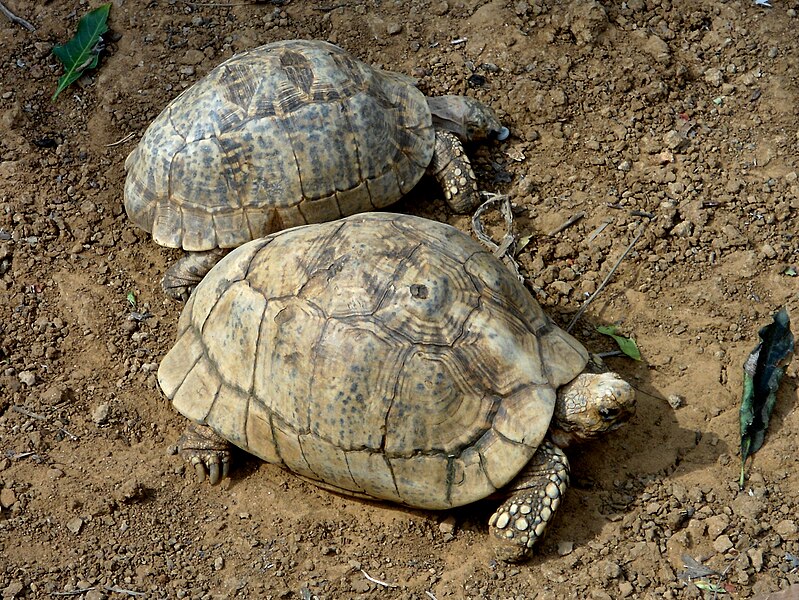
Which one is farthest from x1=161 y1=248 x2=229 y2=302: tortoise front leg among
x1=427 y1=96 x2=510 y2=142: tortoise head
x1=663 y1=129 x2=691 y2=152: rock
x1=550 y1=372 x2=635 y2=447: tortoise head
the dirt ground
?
x1=663 y1=129 x2=691 y2=152: rock

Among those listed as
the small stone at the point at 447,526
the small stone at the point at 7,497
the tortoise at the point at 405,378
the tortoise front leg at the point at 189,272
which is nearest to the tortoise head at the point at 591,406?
the tortoise at the point at 405,378

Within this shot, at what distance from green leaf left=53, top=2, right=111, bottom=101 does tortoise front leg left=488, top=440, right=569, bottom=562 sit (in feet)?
15.2

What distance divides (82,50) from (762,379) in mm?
5460

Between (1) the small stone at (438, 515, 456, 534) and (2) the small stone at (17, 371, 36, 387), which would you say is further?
(2) the small stone at (17, 371, 36, 387)

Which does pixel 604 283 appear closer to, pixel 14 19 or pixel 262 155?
pixel 262 155

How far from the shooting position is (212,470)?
4832mm

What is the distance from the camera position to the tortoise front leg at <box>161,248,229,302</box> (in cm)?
561

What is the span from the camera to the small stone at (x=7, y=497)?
468 cm

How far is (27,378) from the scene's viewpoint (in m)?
5.21

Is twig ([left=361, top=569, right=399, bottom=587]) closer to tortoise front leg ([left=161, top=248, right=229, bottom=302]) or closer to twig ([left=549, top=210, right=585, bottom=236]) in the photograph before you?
tortoise front leg ([left=161, top=248, right=229, bottom=302])

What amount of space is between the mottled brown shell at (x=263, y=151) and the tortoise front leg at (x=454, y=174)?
0.43 metres

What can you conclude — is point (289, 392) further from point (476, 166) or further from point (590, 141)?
point (590, 141)

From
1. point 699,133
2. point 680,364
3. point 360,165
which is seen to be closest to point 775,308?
point 680,364

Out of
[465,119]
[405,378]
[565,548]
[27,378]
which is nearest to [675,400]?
[565,548]
